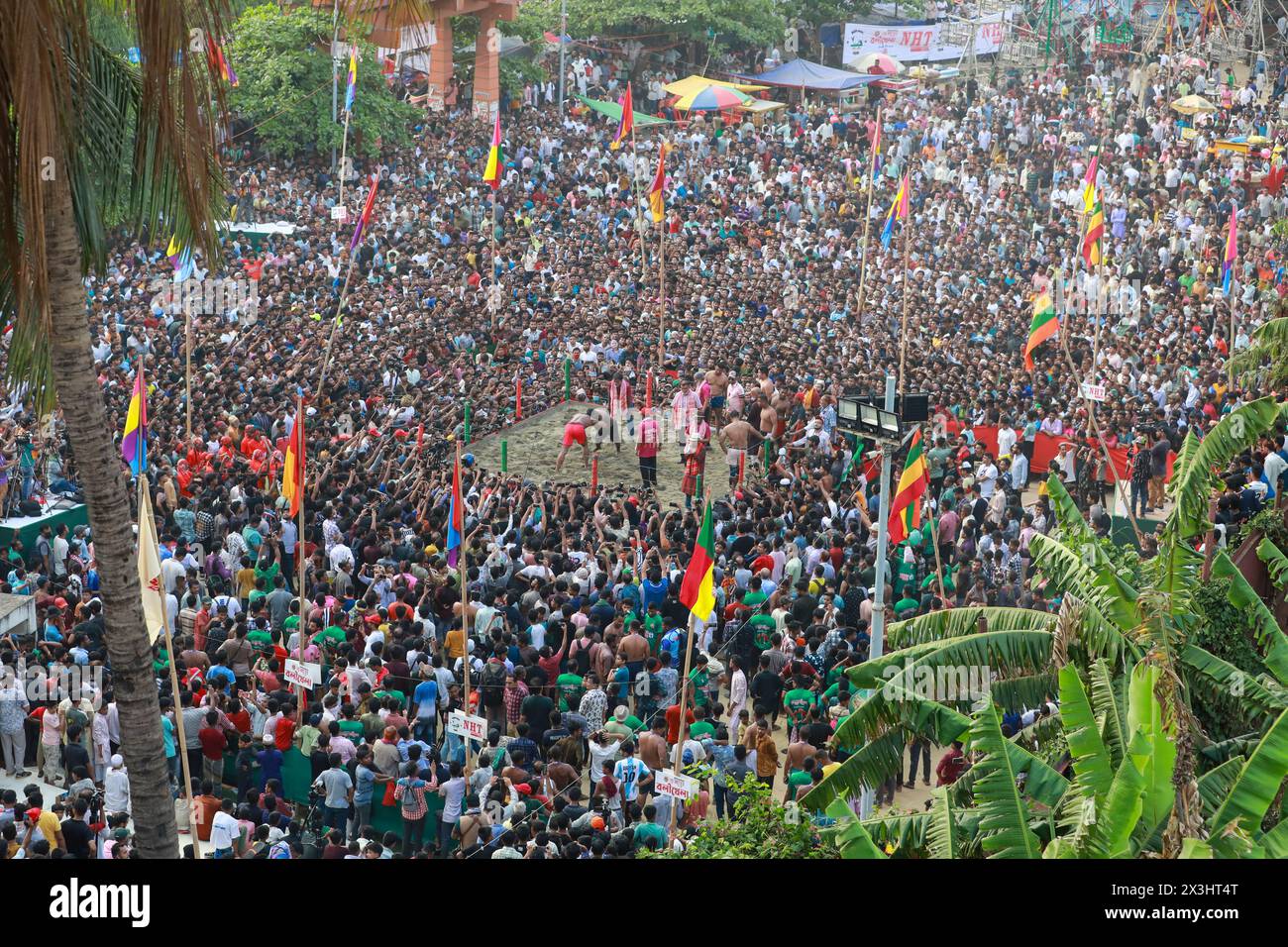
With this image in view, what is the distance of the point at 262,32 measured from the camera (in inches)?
1409

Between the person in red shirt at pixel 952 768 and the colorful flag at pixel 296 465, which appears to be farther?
the colorful flag at pixel 296 465

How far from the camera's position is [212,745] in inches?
499

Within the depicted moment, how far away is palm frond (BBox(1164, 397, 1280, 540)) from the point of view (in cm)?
1042

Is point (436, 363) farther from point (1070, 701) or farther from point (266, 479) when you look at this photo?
point (1070, 701)

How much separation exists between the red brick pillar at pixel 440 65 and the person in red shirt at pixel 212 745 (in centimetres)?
2805

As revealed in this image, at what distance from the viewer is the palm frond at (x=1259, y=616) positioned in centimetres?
1020

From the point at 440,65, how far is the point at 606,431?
17.9 metres

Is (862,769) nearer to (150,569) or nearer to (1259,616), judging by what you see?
(1259,616)

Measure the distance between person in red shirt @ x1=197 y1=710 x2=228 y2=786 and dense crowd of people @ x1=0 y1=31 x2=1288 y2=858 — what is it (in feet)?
0.10

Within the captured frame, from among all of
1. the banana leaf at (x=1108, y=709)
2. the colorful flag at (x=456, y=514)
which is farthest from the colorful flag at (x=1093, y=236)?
the banana leaf at (x=1108, y=709)

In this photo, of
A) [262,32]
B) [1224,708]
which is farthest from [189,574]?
[262,32]

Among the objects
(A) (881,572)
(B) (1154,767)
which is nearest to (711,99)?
(A) (881,572)

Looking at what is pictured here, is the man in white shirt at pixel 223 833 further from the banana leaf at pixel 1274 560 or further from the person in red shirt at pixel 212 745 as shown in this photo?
the banana leaf at pixel 1274 560

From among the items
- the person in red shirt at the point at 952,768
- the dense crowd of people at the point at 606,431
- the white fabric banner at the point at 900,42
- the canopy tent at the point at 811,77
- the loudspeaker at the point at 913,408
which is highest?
the white fabric banner at the point at 900,42
